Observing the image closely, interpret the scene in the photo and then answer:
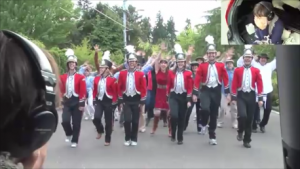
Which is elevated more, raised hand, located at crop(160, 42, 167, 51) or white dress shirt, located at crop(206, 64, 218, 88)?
→ raised hand, located at crop(160, 42, 167, 51)

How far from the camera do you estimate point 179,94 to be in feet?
27.8

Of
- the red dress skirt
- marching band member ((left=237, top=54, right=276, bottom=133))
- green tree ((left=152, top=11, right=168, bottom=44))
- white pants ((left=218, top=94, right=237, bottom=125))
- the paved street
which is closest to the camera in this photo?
the paved street

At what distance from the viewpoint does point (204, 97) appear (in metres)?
8.48

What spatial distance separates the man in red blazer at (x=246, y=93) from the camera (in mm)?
8008

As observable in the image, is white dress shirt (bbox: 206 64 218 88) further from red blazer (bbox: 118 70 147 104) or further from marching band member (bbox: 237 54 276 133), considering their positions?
marching band member (bbox: 237 54 276 133)

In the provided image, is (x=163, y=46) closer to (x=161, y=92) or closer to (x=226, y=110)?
(x=161, y=92)

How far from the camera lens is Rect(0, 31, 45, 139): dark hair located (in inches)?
33.5

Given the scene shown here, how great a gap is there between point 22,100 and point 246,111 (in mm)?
7388

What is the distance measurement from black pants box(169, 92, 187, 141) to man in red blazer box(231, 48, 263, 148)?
2.69 ft

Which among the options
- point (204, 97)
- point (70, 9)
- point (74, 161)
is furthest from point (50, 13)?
point (204, 97)

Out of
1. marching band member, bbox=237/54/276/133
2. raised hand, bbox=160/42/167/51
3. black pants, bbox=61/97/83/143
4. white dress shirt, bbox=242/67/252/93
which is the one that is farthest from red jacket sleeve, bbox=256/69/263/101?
black pants, bbox=61/97/83/143

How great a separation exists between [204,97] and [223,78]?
446mm

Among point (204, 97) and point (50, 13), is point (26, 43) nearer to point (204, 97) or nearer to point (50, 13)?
→ point (50, 13)

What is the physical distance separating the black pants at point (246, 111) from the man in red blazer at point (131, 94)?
156 centimetres
